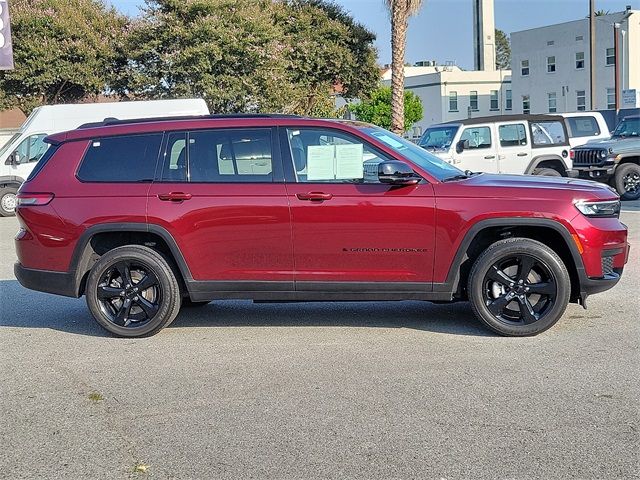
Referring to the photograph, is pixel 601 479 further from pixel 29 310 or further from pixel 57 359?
pixel 29 310

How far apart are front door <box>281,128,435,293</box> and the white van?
13026 millimetres

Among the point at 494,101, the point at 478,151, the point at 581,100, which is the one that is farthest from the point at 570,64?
the point at 478,151

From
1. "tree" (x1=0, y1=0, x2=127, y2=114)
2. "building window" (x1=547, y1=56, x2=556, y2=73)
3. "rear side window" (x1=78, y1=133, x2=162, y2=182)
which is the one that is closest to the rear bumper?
"rear side window" (x1=78, y1=133, x2=162, y2=182)

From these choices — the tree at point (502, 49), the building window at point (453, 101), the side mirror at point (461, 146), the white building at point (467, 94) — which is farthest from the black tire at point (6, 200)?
the tree at point (502, 49)

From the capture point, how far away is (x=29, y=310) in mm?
8047

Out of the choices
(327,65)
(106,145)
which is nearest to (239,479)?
(106,145)

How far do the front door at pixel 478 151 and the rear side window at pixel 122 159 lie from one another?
1026cm

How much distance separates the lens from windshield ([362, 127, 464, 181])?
6465mm

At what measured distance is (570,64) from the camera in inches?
1986

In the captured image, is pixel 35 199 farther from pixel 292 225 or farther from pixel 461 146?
pixel 461 146

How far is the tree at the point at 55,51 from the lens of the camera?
27.6 meters

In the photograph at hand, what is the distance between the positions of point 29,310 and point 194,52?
754 inches

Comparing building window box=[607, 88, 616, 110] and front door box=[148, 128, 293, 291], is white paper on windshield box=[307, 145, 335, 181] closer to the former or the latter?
front door box=[148, 128, 293, 291]

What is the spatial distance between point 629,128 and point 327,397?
1550 centimetres
